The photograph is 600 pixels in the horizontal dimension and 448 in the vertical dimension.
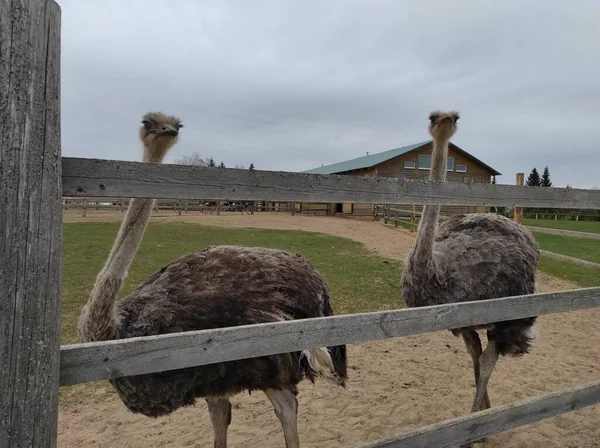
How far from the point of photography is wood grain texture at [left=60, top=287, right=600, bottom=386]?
141 centimetres

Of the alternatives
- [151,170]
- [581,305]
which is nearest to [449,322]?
[581,305]

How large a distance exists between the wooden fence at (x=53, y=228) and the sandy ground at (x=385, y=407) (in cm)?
191

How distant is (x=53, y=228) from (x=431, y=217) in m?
2.34

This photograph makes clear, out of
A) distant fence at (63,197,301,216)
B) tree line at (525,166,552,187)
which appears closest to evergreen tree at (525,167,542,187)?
tree line at (525,166,552,187)

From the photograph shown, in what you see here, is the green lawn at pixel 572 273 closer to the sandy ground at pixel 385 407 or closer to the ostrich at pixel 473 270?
the sandy ground at pixel 385 407

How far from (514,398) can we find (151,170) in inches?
156

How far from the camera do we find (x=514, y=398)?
161 inches

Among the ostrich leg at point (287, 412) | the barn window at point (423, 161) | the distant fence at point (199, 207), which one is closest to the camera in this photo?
the ostrich leg at point (287, 412)

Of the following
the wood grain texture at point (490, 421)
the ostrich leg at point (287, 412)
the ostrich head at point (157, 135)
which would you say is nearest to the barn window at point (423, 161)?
the wood grain texture at point (490, 421)

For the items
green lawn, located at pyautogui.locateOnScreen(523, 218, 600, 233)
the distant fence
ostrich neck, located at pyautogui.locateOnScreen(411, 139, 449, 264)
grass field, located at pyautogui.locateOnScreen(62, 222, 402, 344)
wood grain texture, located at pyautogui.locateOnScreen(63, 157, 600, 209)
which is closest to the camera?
wood grain texture, located at pyautogui.locateOnScreen(63, 157, 600, 209)

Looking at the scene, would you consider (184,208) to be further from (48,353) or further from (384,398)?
(48,353)

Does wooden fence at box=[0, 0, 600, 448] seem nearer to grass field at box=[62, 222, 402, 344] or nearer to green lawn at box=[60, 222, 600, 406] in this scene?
green lawn at box=[60, 222, 600, 406]

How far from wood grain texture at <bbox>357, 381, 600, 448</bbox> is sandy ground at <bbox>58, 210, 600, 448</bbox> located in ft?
3.65

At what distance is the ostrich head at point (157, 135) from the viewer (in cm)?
200
